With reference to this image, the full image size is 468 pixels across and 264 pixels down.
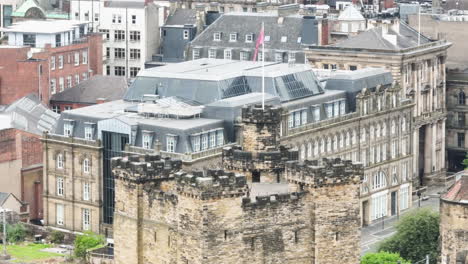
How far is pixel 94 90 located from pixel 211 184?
391 feet

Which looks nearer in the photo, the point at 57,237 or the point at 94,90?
the point at 57,237

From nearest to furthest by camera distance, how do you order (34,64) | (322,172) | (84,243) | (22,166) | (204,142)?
(322,172), (84,243), (204,142), (22,166), (34,64)

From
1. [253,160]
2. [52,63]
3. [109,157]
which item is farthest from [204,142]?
[253,160]

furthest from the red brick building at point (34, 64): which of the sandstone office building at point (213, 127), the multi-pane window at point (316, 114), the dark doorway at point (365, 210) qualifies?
the dark doorway at point (365, 210)

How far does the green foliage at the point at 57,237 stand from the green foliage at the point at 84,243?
6.60m

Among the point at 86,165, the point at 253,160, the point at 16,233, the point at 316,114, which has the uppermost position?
the point at 253,160

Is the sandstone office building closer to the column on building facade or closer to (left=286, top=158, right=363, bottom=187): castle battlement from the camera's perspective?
the column on building facade

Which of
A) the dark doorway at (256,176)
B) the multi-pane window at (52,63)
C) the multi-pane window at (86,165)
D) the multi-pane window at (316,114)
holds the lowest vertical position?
the multi-pane window at (86,165)

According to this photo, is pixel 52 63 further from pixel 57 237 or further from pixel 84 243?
pixel 84 243

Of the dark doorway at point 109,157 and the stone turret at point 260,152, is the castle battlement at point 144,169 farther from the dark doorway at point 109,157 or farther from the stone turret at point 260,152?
the dark doorway at point 109,157

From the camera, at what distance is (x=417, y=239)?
147 metres

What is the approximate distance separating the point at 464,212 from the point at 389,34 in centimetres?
6111

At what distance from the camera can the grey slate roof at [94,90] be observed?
189m

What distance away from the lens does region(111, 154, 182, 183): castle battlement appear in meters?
78.7
